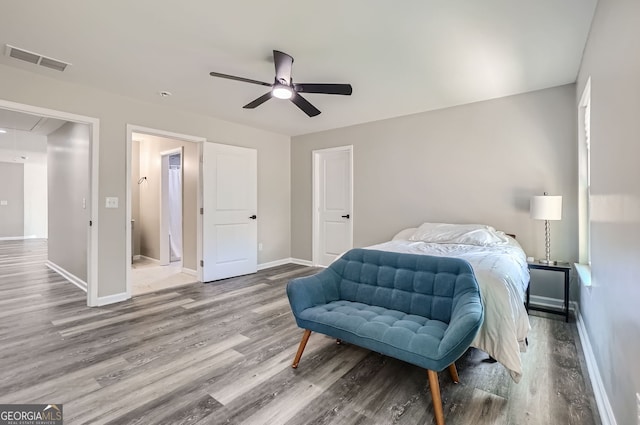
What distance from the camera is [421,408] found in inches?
67.9

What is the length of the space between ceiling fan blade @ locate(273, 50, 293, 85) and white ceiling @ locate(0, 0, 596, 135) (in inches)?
4.9

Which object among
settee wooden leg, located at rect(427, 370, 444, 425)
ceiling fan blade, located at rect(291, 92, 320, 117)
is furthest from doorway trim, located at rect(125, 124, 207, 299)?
settee wooden leg, located at rect(427, 370, 444, 425)

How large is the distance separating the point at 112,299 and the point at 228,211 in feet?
6.19

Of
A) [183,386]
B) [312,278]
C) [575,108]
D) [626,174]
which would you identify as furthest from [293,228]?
[626,174]

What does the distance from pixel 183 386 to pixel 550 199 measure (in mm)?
3601

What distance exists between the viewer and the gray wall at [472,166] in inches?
131

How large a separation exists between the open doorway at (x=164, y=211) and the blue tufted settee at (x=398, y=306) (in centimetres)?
288

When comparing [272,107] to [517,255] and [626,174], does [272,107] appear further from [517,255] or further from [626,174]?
[626,174]

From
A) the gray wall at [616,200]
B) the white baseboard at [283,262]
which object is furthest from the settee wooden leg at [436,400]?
the white baseboard at [283,262]

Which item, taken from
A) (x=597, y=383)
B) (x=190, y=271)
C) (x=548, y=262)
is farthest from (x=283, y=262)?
(x=597, y=383)

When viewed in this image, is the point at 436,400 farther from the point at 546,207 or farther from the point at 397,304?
the point at 546,207

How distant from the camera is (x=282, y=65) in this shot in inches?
97.1

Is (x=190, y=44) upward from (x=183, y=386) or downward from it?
upward

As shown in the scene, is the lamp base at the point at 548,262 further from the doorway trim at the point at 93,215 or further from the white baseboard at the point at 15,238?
the white baseboard at the point at 15,238
